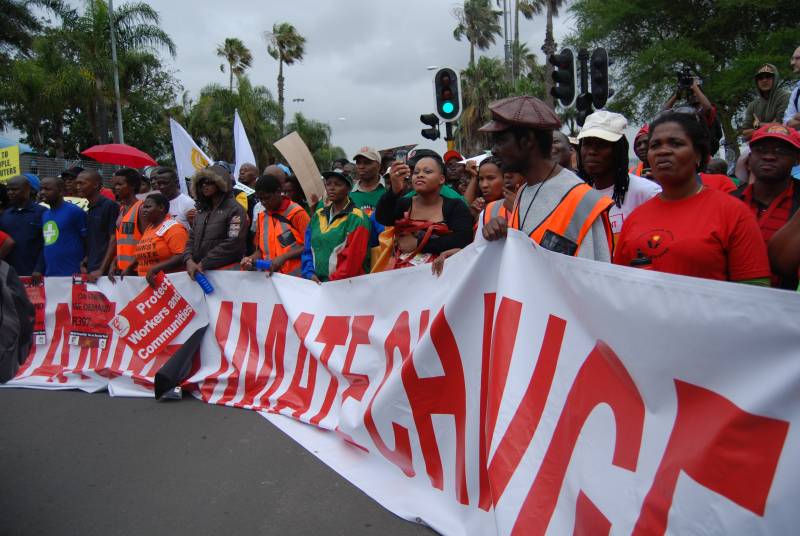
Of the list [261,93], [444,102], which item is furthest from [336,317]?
[261,93]

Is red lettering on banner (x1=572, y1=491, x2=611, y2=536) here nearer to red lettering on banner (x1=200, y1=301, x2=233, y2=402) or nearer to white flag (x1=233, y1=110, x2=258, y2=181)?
red lettering on banner (x1=200, y1=301, x2=233, y2=402)

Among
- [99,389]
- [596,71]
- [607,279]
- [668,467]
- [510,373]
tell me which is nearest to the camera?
[668,467]

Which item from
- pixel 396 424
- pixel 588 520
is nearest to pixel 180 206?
pixel 396 424

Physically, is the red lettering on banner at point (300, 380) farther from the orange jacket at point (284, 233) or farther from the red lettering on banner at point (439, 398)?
the red lettering on banner at point (439, 398)

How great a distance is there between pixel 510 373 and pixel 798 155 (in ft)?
5.65

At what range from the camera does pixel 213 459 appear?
388cm

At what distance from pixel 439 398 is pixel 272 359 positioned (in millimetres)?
2148

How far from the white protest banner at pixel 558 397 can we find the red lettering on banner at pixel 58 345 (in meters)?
3.12

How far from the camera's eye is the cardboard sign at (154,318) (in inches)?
220

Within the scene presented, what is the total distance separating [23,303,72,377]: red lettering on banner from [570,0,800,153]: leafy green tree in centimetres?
1794

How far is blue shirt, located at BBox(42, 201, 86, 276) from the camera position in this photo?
6.43m

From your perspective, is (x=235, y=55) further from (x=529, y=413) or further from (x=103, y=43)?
(x=529, y=413)

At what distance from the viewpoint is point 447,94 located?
953cm

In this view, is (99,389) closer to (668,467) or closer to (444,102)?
(668,467)
